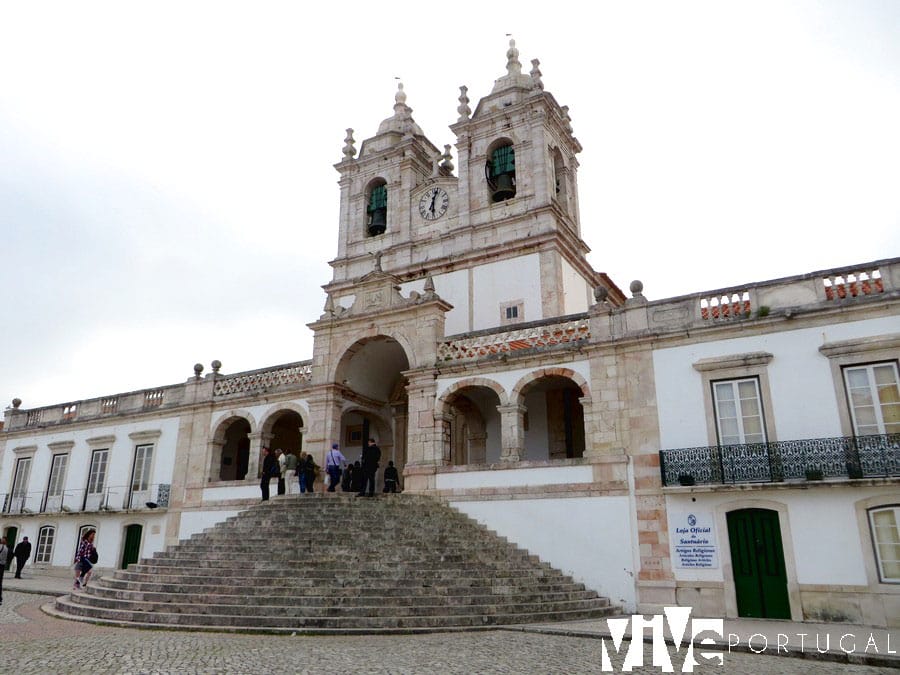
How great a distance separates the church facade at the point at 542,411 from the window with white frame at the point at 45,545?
9cm

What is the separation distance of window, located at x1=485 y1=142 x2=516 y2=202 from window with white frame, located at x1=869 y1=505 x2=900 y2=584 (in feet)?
43.6

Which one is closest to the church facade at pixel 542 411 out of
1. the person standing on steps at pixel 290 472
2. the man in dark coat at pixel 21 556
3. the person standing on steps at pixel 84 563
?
the person standing on steps at pixel 290 472

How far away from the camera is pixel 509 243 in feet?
62.7

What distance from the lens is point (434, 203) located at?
21.8 m

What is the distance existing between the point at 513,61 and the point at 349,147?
6.56 metres

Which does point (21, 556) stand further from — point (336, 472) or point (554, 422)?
point (554, 422)

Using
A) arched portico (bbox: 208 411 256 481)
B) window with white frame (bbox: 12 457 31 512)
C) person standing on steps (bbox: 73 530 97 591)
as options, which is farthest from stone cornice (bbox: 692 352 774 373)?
window with white frame (bbox: 12 457 31 512)

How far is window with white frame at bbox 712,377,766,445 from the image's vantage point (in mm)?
11766

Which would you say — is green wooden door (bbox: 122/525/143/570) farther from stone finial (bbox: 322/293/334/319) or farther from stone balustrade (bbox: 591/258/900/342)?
stone balustrade (bbox: 591/258/900/342)

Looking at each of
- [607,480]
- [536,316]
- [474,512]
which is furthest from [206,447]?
[607,480]

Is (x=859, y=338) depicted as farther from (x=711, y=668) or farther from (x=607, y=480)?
(x=711, y=668)

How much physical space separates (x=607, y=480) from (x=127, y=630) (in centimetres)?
835

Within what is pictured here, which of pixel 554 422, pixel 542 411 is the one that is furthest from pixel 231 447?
pixel 554 422

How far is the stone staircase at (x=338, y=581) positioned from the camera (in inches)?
369
